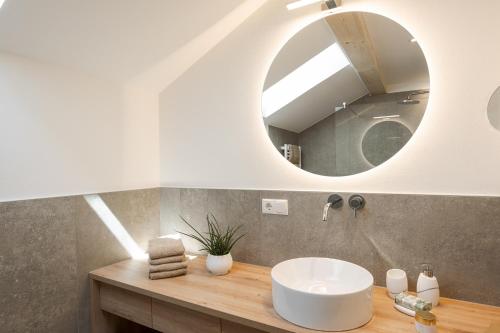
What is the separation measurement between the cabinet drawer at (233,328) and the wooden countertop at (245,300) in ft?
0.16

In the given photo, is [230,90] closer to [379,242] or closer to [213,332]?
[379,242]

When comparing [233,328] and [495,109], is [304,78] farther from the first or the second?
[233,328]

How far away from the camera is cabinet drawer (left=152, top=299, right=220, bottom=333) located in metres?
1.29

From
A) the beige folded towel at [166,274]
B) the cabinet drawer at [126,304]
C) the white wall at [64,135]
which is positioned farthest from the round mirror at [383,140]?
the white wall at [64,135]

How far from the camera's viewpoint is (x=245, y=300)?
130 cm

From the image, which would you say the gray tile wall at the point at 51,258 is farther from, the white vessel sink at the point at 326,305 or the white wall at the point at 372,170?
the white vessel sink at the point at 326,305

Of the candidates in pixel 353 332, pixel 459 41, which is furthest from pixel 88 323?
pixel 459 41

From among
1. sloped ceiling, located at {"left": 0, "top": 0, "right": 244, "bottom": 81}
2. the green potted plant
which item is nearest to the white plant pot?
the green potted plant

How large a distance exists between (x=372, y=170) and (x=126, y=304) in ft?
4.71

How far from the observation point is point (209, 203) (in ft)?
6.28

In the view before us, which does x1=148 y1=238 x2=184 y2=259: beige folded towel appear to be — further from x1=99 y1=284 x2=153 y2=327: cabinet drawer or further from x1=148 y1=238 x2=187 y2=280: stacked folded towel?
x1=99 y1=284 x2=153 y2=327: cabinet drawer

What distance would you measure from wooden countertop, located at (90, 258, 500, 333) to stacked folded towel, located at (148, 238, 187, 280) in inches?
1.5

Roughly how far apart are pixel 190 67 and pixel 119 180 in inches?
34.5

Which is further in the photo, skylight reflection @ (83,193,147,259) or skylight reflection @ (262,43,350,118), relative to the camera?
skylight reflection @ (83,193,147,259)
